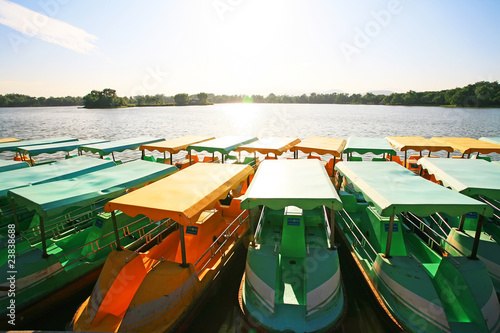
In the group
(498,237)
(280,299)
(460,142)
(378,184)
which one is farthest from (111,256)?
(460,142)

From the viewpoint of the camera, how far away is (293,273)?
542 cm

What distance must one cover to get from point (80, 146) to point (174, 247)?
8890 millimetres

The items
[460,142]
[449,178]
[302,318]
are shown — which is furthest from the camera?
[460,142]

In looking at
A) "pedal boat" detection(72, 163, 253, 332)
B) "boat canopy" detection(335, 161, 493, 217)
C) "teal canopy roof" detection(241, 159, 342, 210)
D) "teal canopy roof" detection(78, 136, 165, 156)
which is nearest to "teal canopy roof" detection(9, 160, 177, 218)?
"pedal boat" detection(72, 163, 253, 332)

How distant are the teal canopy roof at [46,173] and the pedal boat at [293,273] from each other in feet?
18.1

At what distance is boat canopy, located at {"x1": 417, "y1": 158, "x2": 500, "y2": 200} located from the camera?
5.54 metres

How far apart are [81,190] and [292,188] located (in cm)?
463

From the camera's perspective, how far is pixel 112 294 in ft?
15.5

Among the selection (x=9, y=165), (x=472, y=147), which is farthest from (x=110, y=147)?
(x=472, y=147)

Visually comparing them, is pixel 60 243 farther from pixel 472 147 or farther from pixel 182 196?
pixel 472 147

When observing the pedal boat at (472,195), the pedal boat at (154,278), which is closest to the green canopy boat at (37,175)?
the pedal boat at (154,278)

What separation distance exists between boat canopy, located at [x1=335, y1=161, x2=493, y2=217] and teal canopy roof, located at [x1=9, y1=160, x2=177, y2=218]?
551cm

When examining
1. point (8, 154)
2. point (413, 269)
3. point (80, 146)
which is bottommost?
point (8, 154)

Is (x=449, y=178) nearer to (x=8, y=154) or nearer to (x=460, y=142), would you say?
(x=460, y=142)
